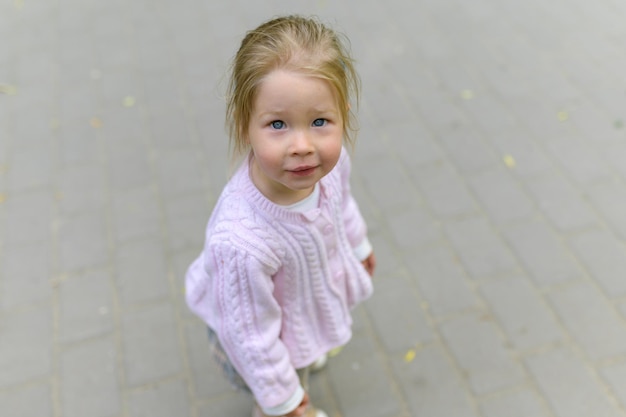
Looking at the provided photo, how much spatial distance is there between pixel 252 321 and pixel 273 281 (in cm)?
14

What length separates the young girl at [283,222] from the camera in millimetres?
1389

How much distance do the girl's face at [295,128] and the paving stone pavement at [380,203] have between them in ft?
4.74

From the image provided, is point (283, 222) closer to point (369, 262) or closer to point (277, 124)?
point (277, 124)

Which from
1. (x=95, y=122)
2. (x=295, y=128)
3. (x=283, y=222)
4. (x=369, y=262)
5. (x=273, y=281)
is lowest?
(x=95, y=122)

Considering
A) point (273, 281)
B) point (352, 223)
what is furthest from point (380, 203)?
point (273, 281)

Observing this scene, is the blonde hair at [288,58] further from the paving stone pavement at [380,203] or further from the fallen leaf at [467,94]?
the fallen leaf at [467,94]

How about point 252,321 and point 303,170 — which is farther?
point 252,321

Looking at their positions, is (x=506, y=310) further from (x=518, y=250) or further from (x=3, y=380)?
(x=3, y=380)

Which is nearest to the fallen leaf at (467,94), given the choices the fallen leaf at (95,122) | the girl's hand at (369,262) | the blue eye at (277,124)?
the girl's hand at (369,262)

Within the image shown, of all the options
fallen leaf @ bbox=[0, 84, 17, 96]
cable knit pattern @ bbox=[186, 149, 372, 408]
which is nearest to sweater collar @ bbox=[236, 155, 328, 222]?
cable knit pattern @ bbox=[186, 149, 372, 408]

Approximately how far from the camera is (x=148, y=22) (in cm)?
470

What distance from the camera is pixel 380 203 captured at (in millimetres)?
3334

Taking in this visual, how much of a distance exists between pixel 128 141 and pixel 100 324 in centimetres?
134

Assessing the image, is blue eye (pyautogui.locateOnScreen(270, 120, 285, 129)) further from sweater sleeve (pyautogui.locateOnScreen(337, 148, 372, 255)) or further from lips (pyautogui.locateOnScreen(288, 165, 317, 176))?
sweater sleeve (pyautogui.locateOnScreen(337, 148, 372, 255))
